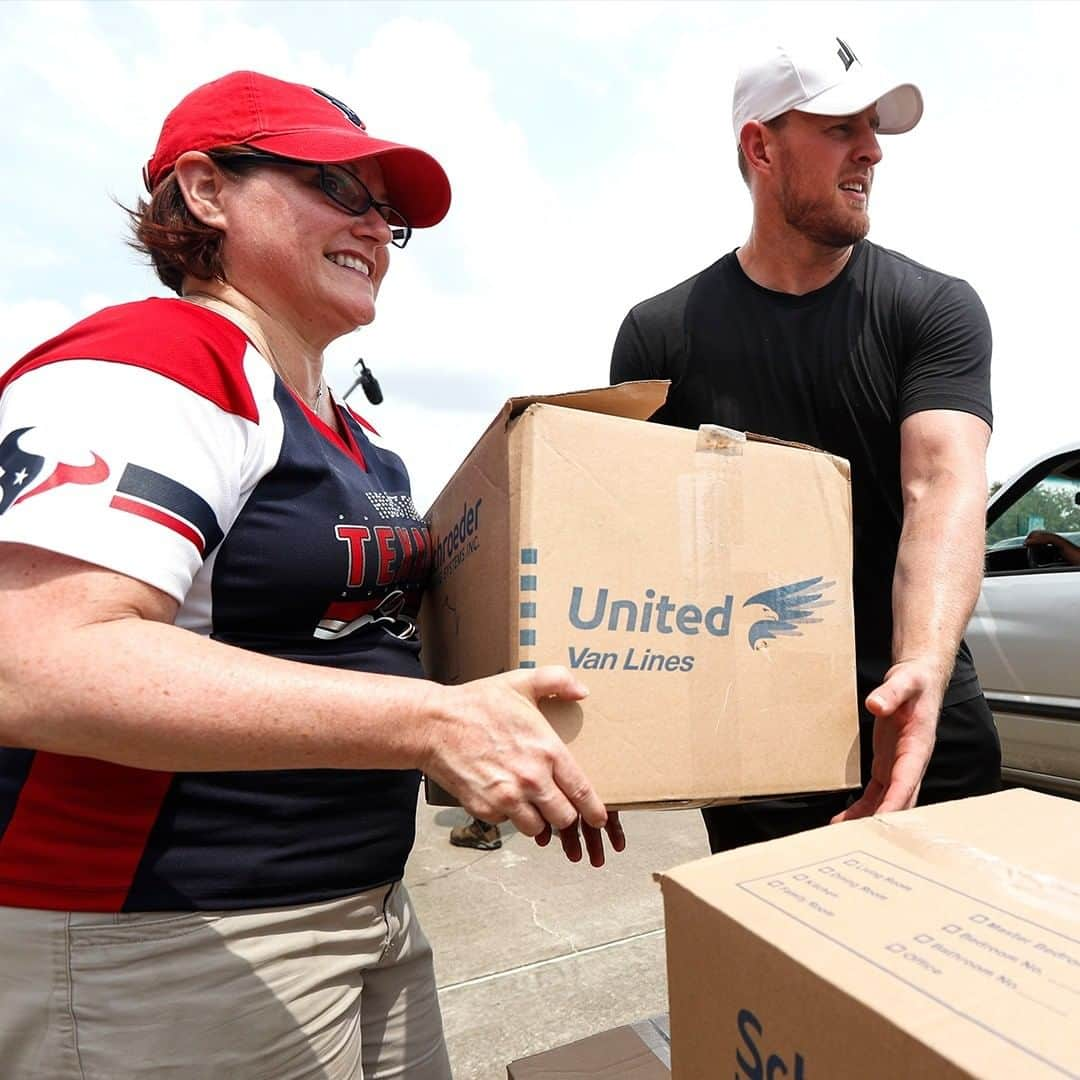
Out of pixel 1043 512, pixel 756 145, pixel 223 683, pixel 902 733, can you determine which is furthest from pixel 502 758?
pixel 1043 512

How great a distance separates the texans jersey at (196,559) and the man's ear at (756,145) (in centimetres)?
106

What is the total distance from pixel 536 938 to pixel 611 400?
2.12 metres

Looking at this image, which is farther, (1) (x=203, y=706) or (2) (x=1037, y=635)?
(2) (x=1037, y=635)

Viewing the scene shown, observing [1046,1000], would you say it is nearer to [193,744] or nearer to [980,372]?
[193,744]

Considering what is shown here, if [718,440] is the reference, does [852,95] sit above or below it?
above

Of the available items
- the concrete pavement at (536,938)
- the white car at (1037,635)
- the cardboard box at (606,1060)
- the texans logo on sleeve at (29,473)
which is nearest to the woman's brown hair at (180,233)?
the texans logo on sleeve at (29,473)

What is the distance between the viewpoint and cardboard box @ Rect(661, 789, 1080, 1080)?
47 cm

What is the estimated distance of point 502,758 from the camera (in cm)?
77

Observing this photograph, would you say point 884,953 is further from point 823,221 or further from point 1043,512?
point 1043,512

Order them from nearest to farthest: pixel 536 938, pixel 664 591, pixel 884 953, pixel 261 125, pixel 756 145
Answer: pixel 884 953 → pixel 664 591 → pixel 261 125 → pixel 756 145 → pixel 536 938

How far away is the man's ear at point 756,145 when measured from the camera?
1.53m

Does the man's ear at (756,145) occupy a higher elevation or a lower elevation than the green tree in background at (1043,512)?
higher

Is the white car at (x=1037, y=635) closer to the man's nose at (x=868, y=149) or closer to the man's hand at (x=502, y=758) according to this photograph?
the man's nose at (x=868, y=149)

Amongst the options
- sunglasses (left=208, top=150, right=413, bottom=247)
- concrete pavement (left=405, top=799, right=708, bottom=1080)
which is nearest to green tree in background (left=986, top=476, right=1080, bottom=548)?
concrete pavement (left=405, top=799, right=708, bottom=1080)
